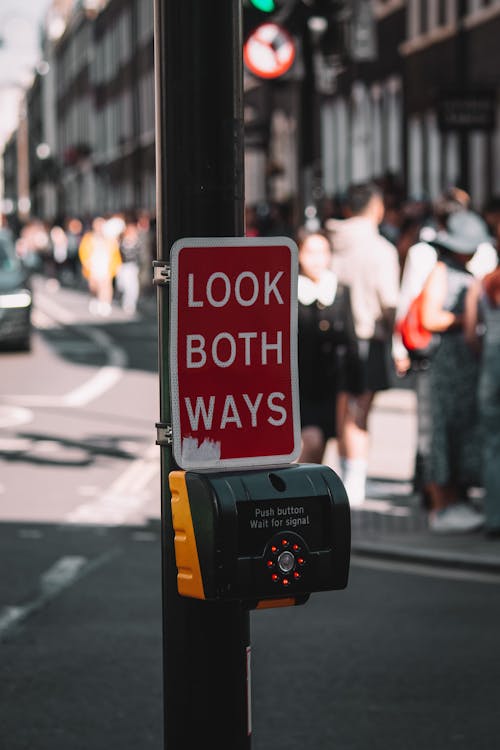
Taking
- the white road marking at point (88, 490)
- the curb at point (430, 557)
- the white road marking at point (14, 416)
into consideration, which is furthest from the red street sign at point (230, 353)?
the white road marking at point (14, 416)

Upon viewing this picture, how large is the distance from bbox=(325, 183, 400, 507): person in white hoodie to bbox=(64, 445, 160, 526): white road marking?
51.4 inches

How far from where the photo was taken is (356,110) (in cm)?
3922

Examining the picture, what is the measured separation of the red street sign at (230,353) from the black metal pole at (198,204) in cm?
8

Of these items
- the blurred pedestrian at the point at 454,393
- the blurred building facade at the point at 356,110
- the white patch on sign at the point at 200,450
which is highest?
the blurred building facade at the point at 356,110

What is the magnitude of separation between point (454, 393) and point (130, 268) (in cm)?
2517

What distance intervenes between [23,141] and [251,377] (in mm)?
175777

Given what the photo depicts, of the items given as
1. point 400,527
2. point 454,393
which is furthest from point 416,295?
point 400,527

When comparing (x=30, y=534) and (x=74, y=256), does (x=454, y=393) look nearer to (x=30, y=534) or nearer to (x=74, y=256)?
(x=30, y=534)

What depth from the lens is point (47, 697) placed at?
6801 millimetres

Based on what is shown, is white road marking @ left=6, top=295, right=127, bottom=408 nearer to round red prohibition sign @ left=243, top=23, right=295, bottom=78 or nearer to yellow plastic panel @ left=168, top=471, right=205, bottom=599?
round red prohibition sign @ left=243, top=23, right=295, bottom=78

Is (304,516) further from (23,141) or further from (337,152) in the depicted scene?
(23,141)

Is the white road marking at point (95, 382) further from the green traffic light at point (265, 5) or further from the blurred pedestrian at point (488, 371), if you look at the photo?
the blurred pedestrian at point (488, 371)

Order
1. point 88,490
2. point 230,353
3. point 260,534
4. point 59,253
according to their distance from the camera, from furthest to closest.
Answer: point 59,253
point 88,490
point 230,353
point 260,534

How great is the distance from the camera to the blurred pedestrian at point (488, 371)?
991cm
